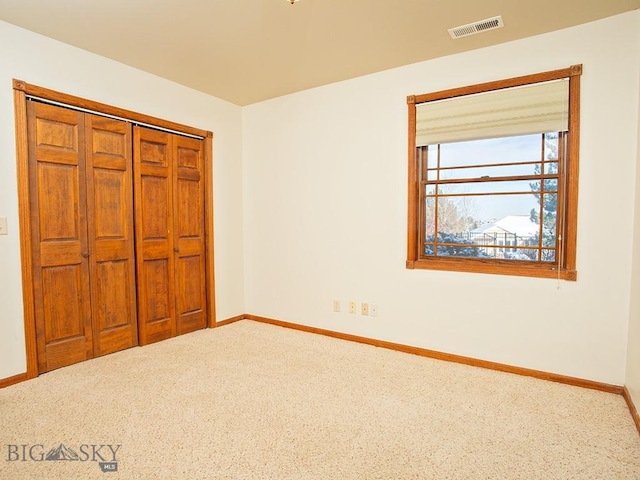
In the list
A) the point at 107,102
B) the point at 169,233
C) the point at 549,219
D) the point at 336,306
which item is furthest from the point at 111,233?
the point at 549,219

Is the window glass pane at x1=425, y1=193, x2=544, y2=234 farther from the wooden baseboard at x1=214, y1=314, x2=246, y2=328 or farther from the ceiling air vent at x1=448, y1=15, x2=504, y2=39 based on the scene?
the wooden baseboard at x1=214, y1=314, x2=246, y2=328

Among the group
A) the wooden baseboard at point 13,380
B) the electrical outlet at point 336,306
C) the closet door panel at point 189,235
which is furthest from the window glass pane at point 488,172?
the wooden baseboard at point 13,380

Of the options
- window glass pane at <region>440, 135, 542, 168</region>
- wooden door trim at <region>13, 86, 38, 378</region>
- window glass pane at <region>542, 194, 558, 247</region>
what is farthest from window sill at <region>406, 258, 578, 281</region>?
wooden door trim at <region>13, 86, 38, 378</region>

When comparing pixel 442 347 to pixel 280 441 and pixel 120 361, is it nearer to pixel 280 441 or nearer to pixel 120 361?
pixel 280 441

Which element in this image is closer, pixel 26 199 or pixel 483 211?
pixel 26 199

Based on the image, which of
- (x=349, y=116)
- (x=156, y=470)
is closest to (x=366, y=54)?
(x=349, y=116)

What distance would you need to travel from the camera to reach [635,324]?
2.26 m

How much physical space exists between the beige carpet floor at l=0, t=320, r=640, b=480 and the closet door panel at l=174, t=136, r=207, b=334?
2.63 feet

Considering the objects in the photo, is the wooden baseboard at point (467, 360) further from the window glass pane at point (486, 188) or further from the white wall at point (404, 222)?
the window glass pane at point (486, 188)

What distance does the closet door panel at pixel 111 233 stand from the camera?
3.04 meters

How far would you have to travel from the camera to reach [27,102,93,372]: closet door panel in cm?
271

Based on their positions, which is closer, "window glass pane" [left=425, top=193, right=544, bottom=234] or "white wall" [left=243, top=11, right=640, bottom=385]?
"white wall" [left=243, top=11, right=640, bottom=385]

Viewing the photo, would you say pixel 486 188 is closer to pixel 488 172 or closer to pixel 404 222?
pixel 488 172

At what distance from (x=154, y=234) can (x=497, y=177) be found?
3173 mm
